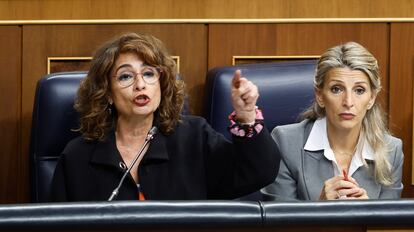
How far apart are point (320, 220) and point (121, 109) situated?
0.65 m

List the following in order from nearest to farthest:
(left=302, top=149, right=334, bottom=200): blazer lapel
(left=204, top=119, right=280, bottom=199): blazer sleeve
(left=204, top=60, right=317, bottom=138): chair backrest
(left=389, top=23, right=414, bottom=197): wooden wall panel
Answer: (left=204, top=119, right=280, bottom=199): blazer sleeve < (left=302, top=149, right=334, bottom=200): blazer lapel < (left=204, top=60, right=317, bottom=138): chair backrest < (left=389, top=23, right=414, bottom=197): wooden wall panel

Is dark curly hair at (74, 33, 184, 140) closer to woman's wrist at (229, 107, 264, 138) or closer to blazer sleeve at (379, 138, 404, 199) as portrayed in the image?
woman's wrist at (229, 107, 264, 138)

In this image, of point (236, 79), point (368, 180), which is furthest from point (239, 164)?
point (368, 180)

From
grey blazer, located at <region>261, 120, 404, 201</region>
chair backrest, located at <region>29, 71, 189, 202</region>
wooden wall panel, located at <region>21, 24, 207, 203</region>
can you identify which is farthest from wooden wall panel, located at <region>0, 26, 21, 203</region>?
grey blazer, located at <region>261, 120, 404, 201</region>

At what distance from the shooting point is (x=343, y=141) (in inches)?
57.8

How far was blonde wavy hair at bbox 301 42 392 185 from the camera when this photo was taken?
1433 mm

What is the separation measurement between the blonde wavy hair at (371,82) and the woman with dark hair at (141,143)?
0.28 metres

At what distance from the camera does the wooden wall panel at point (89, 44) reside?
68.8 inches

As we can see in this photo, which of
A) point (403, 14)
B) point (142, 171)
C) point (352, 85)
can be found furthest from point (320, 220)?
point (403, 14)

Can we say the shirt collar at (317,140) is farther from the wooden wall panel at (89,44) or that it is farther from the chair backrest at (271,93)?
the wooden wall panel at (89,44)

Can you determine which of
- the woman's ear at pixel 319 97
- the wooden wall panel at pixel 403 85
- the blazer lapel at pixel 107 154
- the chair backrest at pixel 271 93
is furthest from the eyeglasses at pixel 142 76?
the wooden wall panel at pixel 403 85

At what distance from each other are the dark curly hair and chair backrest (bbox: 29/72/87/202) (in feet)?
0.31

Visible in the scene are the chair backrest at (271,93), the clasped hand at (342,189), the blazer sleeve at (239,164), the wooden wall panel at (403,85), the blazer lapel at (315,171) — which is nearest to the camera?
the blazer sleeve at (239,164)

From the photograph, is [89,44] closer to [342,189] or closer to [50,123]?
[50,123]
